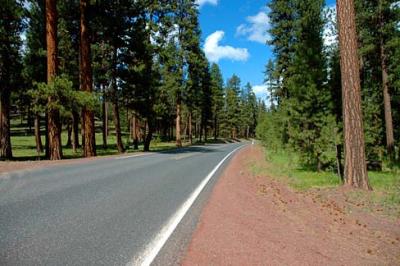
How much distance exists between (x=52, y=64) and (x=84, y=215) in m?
15.5

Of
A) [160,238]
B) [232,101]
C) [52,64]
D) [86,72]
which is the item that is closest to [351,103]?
[160,238]

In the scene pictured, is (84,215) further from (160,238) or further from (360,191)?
(360,191)

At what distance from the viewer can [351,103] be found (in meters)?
11.0

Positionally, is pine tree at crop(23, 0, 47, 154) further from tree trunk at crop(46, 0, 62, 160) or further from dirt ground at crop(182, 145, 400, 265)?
dirt ground at crop(182, 145, 400, 265)

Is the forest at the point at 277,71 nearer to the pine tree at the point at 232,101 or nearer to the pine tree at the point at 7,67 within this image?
the pine tree at the point at 7,67

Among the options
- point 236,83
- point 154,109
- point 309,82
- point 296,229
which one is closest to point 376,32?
point 309,82

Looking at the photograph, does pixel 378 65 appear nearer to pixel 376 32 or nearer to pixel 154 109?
pixel 376 32

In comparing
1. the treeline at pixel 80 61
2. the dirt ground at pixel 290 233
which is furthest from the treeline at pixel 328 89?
the treeline at pixel 80 61

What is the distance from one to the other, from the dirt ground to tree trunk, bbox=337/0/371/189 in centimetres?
156

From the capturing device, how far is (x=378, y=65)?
960 inches

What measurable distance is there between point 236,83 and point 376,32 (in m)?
73.3

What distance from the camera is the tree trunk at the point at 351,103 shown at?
35.9 feet

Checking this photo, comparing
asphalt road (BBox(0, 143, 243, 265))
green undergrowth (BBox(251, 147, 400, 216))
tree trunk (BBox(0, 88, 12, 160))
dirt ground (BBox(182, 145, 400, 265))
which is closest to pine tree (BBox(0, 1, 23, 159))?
tree trunk (BBox(0, 88, 12, 160))

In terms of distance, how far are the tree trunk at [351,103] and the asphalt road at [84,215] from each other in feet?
15.4
